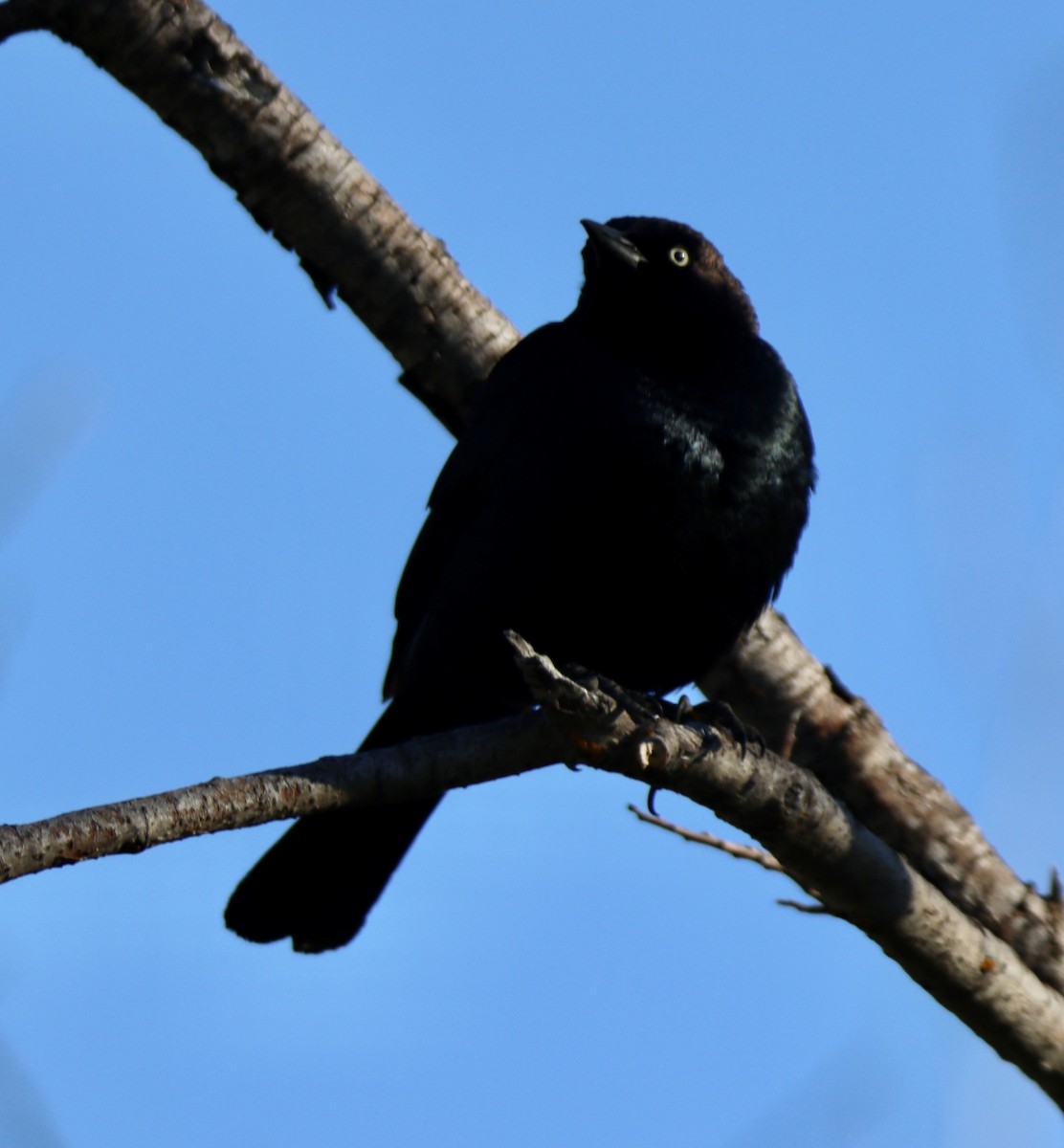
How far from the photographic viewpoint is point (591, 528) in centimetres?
410

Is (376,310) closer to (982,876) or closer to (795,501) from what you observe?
(795,501)

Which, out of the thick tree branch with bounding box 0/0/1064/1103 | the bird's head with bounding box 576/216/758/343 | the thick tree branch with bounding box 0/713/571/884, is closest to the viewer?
the thick tree branch with bounding box 0/713/571/884

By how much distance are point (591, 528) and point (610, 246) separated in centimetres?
107

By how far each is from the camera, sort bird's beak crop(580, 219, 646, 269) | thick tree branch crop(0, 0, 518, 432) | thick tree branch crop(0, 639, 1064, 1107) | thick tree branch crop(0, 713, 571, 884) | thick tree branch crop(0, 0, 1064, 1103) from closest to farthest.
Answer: thick tree branch crop(0, 713, 571, 884) < thick tree branch crop(0, 639, 1064, 1107) < thick tree branch crop(0, 0, 1064, 1103) < thick tree branch crop(0, 0, 518, 432) < bird's beak crop(580, 219, 646, 269)

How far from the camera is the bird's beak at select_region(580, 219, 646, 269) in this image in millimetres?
4773

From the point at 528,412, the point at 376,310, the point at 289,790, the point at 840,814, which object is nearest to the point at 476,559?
the point at 528,412

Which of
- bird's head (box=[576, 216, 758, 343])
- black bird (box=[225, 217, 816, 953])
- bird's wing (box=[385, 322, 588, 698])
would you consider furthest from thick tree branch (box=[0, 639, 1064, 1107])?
bird's head (box=[576, 216, 758, 343])

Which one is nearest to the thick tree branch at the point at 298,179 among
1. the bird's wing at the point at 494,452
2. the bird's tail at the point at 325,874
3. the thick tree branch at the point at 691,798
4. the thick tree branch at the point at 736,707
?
the thick tree branch at the point at 736,707

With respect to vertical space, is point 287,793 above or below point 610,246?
below

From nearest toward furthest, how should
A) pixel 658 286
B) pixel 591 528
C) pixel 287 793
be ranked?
pixel 287 793 < pixel 591 528 < pixel 658 286

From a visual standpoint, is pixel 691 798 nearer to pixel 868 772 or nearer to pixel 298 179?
pixel 868 772

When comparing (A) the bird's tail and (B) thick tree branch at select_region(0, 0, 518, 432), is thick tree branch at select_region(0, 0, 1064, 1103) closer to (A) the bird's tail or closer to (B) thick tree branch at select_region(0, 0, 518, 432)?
(B) thick tree branch at select_region(0, 0, 518, 432)

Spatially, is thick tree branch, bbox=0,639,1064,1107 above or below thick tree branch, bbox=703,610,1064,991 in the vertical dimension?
below

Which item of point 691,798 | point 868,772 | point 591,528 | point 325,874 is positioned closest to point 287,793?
point 691,798
